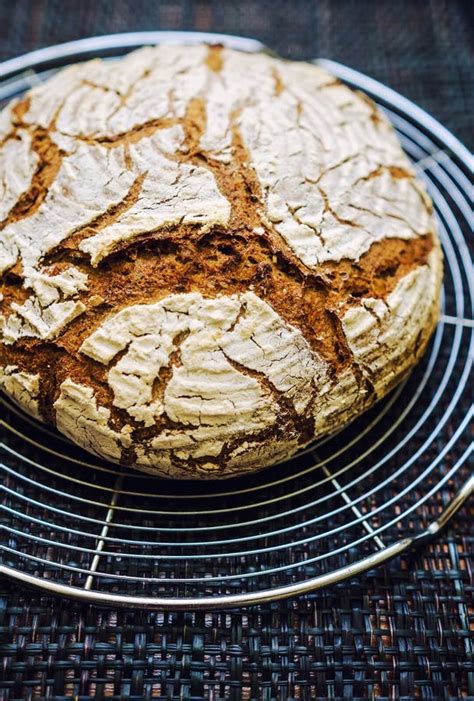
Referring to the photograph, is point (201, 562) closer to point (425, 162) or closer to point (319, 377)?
point (319, 377)

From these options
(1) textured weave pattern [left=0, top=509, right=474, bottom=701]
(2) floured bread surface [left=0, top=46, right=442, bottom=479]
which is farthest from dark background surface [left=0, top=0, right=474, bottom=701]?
(2) floured bread surface [left=0, top=46, right=442, bottom=479]

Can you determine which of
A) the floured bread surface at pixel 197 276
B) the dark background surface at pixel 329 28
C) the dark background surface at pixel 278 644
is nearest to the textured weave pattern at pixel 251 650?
the dark background surface at pixel 278 644

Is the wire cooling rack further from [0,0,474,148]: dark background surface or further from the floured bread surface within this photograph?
[0,0,474,148]: dark background surface

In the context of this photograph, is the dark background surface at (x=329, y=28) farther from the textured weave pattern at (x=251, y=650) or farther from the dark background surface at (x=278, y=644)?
the textured weave pattern at (x=251, y=650)

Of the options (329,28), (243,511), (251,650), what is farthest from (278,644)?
(329,28)

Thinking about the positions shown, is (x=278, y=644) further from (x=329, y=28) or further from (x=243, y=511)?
(x=329, y=28)
